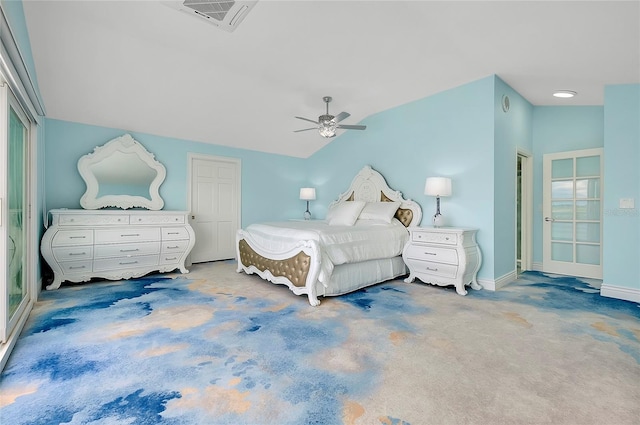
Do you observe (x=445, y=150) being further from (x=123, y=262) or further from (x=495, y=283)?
(x=123, y=262)

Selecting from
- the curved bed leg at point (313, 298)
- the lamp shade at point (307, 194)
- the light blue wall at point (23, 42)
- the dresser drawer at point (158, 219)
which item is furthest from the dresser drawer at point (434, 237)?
the light blue wall at point (23, 42)

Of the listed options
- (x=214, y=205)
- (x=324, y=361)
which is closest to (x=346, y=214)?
(x=214, y=205)

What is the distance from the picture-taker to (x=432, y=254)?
3.93 metres

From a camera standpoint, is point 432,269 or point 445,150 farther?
point 445,150

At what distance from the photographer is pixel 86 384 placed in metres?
1.76

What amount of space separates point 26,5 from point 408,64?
387 centimetres

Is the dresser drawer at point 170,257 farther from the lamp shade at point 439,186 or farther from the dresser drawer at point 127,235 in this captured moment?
the lamp shade at point 439,186

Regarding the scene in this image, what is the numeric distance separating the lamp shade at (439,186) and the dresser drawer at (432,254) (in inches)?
29.3

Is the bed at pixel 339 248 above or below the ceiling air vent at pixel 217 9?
below

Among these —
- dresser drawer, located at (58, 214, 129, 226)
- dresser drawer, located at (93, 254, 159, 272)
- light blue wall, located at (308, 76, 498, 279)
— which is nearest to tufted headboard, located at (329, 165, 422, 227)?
light blue wall, located at (308, 76, 498, 279)

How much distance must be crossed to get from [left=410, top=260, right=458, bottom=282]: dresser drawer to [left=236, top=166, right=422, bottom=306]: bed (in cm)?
34

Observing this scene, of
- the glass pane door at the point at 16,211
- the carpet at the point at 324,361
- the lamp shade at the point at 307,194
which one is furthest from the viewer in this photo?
the lamp shade at the point at 307,194

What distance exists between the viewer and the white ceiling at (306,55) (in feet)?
9.04

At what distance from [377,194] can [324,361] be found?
3670 mm
